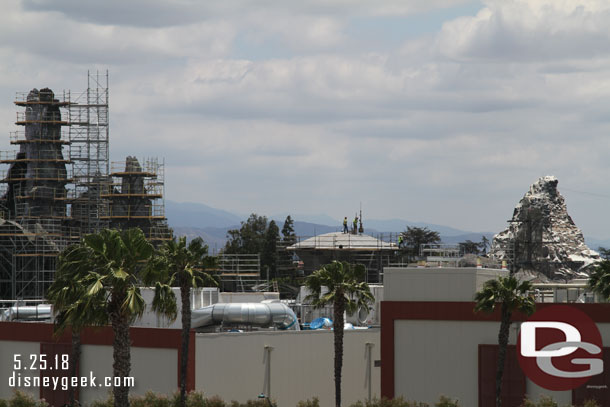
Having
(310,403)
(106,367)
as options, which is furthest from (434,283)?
(106,367)

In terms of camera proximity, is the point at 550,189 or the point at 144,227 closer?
the point at 144,227

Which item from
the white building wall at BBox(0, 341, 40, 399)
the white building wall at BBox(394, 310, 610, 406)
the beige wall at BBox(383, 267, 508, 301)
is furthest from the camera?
the white building wall at BBox(0, 341, 40, 399)

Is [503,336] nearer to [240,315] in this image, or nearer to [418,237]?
[240,315]

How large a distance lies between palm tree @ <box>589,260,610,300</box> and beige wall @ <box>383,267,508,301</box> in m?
5.37

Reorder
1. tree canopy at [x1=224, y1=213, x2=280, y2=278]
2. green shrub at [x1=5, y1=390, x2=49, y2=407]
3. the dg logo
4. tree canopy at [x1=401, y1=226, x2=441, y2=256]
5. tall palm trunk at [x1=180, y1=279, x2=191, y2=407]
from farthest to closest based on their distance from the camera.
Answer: tree canopy at [x1=401, y1=226, x2=441, y2=256]
tree canopy at [x1=224, y1=213, x2=280, y2=278]
green shrub at [x1=5, y1=390, x2=49, y2=407]
tall palm trunk at [x1=180, y1=279, x2=191, y2=407]
the dg logo

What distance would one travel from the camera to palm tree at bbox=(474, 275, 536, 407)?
4900 cm

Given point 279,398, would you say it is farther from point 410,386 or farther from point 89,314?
point 89,314

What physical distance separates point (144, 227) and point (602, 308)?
85.1 m

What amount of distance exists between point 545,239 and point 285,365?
401 ft

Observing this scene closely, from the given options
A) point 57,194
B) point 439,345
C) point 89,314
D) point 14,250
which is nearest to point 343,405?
point 439,345

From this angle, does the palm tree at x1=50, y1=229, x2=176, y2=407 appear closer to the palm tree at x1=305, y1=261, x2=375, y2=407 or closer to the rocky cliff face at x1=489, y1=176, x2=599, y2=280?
the palm tree at x1=305, y1=261, x2=375, y2=407

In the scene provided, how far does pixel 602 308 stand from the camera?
5016 centimetres

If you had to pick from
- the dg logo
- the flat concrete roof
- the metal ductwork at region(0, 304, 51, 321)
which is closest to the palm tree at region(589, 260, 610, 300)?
the dg logo

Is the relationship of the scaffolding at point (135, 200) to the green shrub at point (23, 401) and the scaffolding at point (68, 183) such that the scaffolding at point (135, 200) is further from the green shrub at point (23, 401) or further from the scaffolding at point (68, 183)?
the green shrub at point (23, 401)
